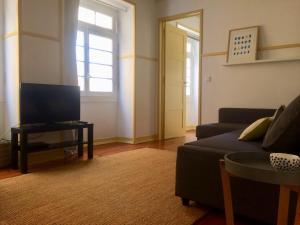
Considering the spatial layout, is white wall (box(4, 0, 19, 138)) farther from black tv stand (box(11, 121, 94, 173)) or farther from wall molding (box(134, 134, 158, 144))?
wall molding (box(134, 134, 158, 144))

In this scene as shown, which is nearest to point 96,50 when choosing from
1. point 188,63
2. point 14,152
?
point 14,152

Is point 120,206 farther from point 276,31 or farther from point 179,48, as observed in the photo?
point 179,48

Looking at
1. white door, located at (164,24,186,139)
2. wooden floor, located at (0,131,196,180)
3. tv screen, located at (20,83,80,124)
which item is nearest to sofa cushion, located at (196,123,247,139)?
wooden floor, located at (0,131,196,180)

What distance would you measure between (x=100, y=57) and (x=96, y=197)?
3.04m

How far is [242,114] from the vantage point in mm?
4020

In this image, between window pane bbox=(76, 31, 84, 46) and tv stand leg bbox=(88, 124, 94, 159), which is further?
window pane bbox=(76, 31, 84, 46)

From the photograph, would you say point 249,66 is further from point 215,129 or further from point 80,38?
point 80,38

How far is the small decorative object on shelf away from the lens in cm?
99

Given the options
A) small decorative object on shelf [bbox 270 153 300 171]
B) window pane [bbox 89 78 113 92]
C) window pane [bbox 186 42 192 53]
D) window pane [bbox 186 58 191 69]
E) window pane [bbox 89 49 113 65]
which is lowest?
small decorative object on shelf [bbox 270 153 300 171]

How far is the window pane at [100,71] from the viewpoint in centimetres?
451

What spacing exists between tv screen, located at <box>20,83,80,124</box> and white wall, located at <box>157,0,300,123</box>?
92.4 inches

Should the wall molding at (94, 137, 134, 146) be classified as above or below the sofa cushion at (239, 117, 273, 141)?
below

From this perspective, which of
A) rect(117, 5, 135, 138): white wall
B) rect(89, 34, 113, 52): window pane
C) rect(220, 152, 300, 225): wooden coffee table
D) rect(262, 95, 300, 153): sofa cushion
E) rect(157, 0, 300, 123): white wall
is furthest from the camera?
rect(117, 5, 135, 138): white wall

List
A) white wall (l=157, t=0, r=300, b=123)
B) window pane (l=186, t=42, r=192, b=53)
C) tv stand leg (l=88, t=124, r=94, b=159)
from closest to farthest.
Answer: tv stand leg (l=88, t=124, r=94, b=159), white wall (l=157, t=0, r=300, b=123), window pane (l=186, t=42, r=192, b=53)
